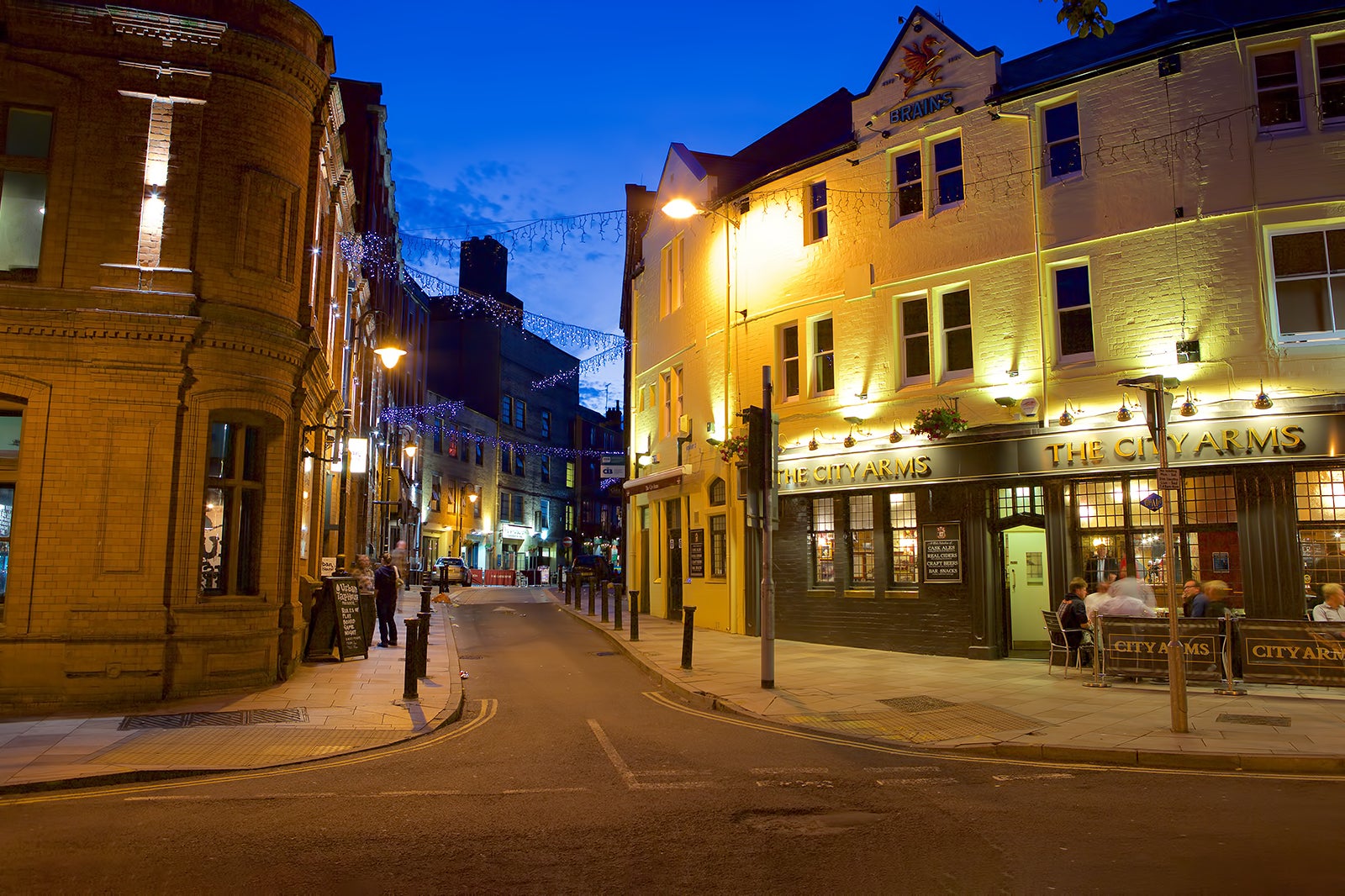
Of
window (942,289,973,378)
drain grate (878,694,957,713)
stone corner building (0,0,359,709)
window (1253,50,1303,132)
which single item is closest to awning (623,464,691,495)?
window (942,289,973,378)

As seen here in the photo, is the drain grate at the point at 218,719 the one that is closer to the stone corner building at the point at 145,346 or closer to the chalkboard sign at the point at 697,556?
the stone corner building at the point at 145,346

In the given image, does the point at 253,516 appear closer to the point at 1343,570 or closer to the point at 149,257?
the point at 149,257

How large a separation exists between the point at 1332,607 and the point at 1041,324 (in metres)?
6.06

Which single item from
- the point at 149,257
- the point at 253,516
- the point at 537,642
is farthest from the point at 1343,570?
the point at 149,257

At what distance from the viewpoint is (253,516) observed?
13000 mm

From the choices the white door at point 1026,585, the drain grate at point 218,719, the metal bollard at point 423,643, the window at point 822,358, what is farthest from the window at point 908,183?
the drain grate at point 218,719

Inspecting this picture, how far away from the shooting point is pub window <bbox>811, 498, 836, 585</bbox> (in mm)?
18609

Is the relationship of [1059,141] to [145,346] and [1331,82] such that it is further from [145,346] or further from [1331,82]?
[145,346]

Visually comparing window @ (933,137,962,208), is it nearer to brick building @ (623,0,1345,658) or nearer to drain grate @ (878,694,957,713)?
brick building @ (623,0,1345,658)

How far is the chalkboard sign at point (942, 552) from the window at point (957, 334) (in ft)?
9.28

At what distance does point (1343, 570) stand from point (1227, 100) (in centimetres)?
726

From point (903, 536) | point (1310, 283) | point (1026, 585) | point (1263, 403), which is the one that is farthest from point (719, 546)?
point (1310, 283)

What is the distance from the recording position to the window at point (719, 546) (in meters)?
21.8

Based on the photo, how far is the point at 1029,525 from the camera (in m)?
15.8
